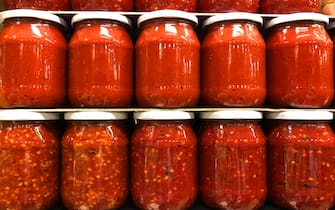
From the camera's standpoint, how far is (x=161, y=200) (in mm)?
939

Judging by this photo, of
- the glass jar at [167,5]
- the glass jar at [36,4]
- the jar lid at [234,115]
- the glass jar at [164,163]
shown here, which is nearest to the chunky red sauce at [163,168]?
the glass jar at [164,163]

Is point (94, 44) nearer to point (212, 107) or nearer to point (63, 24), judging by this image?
point (63, 24)

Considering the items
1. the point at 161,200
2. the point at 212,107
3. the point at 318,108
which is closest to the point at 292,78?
the point at 318,108

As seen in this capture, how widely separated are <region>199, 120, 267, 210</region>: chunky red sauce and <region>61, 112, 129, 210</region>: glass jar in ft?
0.83

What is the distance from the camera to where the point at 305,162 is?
97cm

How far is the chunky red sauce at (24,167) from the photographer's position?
0.93 metres

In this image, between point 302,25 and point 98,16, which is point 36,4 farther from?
point 302,25

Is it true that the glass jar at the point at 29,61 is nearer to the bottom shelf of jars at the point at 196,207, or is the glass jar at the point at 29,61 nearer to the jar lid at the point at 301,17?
the bottom shelf of jars at the point at 196,207

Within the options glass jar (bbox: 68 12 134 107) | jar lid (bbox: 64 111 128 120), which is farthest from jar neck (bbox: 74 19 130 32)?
jar lid (bbox: 64 111 128 120)

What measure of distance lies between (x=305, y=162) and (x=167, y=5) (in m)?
0.62

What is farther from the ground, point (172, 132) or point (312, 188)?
point (172, 132)

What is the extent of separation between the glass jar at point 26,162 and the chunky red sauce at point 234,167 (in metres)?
0.46

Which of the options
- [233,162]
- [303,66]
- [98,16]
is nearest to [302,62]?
[303,66]

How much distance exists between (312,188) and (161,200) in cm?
43
